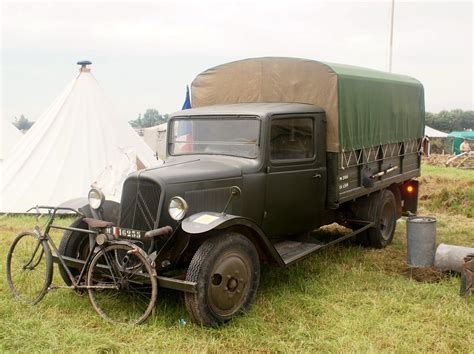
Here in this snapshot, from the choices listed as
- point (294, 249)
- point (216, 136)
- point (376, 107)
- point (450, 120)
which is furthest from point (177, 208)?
point (450, 120)

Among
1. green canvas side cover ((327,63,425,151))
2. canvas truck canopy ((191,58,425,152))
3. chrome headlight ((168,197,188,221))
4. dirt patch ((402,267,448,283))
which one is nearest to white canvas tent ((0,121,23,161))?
canvas truck canopy ((191,58,425,152))

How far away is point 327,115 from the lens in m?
5.93

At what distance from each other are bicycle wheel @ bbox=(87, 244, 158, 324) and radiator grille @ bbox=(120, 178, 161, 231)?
11.6 inches

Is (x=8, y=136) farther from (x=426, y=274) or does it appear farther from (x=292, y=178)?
(x=426, y=274)

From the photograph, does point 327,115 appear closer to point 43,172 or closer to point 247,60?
point 247,60

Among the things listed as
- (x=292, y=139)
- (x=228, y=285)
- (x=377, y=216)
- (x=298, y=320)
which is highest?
(x=292, y=139)

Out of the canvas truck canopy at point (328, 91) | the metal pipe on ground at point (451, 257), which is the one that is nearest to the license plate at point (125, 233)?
the canvas truck canopy at point (328, 91)

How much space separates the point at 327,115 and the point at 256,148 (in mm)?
1203

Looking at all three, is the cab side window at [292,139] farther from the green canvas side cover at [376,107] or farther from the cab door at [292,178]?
the green canvas side cover at [376,107]

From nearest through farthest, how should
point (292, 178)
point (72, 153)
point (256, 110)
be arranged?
1. point (256, 110)
2. point (292, 178)
3. point (72, 153)

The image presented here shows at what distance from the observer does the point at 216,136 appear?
5.52m

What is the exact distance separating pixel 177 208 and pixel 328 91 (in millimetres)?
2497

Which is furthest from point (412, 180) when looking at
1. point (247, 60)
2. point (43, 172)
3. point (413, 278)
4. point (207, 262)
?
point (43, 172)

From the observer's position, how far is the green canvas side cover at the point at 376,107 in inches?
238
